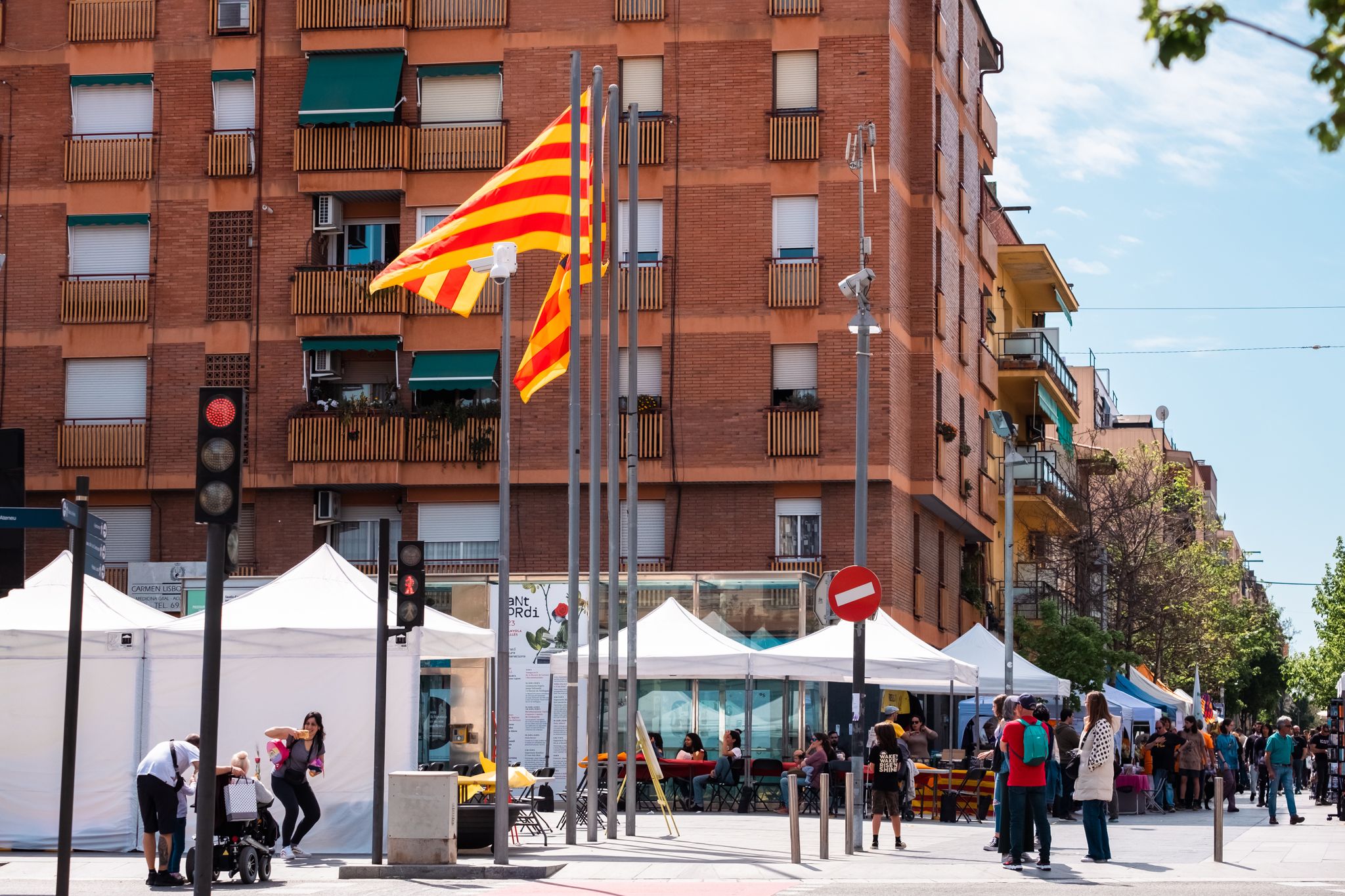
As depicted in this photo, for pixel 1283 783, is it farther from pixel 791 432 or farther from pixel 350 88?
pixel 350 88

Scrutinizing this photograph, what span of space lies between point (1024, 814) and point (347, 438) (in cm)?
2385

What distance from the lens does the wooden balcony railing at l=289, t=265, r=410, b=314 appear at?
4216 centimetres

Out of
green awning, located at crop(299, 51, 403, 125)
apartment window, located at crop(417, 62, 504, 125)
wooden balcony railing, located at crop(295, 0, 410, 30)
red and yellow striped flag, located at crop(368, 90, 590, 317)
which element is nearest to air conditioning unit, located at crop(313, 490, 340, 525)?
green awning, located at crop(299, 51, 403, 125)

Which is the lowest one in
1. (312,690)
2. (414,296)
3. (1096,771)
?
(1096,771)

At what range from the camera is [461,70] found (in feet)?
140

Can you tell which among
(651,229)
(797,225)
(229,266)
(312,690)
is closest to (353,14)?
(229,266)

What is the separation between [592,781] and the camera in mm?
22766

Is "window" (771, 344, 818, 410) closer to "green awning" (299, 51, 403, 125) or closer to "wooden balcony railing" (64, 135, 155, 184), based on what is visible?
"green awning" (299, 51, 403, 125)

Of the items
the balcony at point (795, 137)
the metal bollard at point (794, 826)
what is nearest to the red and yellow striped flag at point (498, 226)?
the metal bollard at point (794, 826)

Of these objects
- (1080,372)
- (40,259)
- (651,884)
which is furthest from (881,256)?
(1080,372)

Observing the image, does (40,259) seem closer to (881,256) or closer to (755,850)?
(881,256)

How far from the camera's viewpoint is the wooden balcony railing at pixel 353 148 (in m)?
42.2

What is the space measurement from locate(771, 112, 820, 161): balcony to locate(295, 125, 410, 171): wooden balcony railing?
775 centimetres

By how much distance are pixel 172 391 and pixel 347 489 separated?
425 cm
